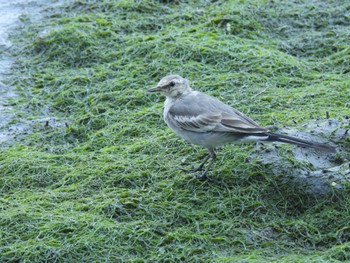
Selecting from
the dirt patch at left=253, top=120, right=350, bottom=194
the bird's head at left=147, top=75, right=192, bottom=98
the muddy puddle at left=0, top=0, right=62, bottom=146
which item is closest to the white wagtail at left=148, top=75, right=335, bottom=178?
the bird's head at left=147, top=75, right=192, bottom=98

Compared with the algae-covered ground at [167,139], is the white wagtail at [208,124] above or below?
above

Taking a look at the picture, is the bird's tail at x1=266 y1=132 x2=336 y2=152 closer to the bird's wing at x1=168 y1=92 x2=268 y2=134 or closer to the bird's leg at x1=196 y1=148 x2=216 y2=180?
the bird's wing at x1=168 y1=92 x2=268 y2=134

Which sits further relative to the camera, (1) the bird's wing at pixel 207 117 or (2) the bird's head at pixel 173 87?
(2) the bird's head at pixel 173 87

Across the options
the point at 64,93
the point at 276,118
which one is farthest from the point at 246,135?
the point at 64,93

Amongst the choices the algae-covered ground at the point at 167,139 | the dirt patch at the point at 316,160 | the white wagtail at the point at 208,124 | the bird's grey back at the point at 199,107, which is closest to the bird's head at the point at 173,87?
the white wagtail at the point at 208,124

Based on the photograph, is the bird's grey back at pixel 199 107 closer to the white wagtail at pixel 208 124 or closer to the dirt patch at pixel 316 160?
the white wagtail at pixel 208 124

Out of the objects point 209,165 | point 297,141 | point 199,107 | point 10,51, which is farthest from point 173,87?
point 10,51

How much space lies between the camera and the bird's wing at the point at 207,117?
7370 mm

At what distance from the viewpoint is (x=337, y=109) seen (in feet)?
28.8

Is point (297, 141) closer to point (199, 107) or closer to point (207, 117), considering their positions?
point (207, 117)

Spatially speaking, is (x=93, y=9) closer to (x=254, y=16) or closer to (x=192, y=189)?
(x=254, y=16)

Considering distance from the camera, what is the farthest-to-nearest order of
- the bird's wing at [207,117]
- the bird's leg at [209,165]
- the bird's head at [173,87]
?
the bird's head at [173,87], the bird's leg at [209,165], the bird's wing at [207,117]

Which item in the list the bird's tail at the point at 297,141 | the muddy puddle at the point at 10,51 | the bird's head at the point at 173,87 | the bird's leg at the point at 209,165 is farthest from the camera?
the muddy puddle at the point at 10,51

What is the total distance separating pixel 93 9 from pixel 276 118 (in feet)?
15.8
